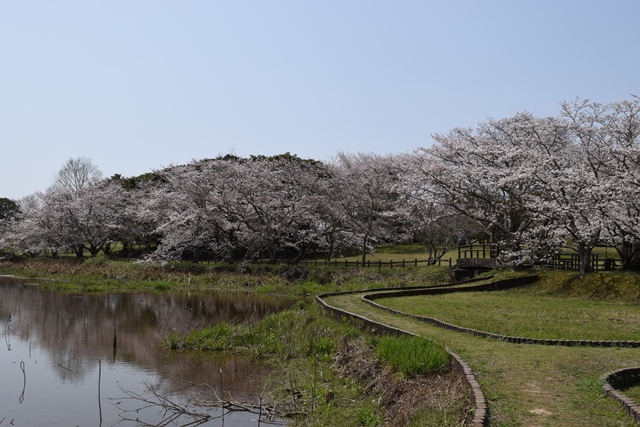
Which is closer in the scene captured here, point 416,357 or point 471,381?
point 471,381

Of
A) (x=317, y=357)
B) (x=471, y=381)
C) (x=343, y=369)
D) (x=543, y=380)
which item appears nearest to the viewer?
(x=471, y=381)

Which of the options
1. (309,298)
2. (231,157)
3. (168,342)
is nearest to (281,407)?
(168,342)

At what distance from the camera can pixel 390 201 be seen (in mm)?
46906

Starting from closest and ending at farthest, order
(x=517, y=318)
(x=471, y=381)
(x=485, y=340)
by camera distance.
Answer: (x=471, y=381)
(x=485, y=340)
(x=517, y=318)

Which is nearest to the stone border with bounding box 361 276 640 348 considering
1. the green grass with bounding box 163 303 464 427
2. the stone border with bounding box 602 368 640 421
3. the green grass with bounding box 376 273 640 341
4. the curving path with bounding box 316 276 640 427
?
the curving path with bounding box 316 276 640 427

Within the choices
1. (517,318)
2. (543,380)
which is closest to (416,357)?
(543,380)

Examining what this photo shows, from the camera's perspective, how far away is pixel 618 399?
8797 millimetres

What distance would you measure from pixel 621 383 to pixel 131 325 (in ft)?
56.5

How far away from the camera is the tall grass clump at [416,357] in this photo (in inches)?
443

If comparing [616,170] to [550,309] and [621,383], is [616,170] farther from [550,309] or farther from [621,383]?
[621,383]

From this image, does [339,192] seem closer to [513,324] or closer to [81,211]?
[81,211]

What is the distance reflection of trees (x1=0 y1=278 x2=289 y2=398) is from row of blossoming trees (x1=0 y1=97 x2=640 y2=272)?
11161 millimetres

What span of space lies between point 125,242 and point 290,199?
2308cm

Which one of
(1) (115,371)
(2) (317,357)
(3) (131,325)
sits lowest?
(1) (115,371)
